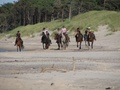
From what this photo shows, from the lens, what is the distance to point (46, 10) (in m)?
121

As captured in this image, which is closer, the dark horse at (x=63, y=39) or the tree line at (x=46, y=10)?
the dark horse at (x=63, y=39)

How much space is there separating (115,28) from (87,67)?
35267 millimetres

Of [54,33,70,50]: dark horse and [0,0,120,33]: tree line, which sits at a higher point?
[0,0,120,33]: tree line

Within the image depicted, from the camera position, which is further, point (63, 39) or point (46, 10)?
point (46, 10)

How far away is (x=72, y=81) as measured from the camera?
43.5 feet

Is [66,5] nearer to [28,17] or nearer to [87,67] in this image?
[28,17]

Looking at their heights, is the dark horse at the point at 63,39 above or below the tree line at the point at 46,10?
below

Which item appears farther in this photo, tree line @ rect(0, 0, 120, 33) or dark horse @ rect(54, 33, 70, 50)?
tree line @ rect(0, 0, 120, 33)

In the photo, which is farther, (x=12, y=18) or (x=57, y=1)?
(x=12, y=18)

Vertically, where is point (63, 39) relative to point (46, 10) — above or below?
below

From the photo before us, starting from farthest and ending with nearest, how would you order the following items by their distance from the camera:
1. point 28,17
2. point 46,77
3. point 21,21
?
point 21,21 < point 28,17 < point 46,77

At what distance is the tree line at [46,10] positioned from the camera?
102188 millimetres

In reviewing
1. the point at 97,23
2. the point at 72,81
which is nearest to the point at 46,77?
the point at 72,81

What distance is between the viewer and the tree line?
4023 inches
